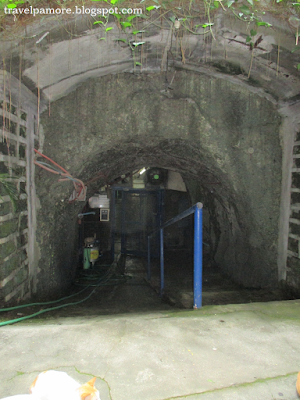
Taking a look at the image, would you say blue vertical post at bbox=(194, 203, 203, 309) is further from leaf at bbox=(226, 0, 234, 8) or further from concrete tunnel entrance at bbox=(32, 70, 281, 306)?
leaf at bbox=(226, 0, 234, 8)

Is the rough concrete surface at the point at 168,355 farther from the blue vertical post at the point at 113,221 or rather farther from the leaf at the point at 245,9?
the blue vertical post at the point at 113,221

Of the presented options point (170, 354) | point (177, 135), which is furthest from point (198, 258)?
point (177, 135)

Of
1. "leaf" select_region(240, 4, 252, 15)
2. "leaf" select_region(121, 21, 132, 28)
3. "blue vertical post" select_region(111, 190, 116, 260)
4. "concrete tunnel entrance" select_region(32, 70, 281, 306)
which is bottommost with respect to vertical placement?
"blue vertical post" select_region(111, 190, 116, 260)

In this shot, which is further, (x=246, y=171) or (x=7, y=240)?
(x=246, y=171)

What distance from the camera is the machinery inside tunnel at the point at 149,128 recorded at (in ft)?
8.21

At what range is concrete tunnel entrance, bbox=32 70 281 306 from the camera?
311 centimetres

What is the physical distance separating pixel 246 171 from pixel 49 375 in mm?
3032

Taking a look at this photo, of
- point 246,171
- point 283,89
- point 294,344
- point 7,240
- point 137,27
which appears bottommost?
point 294,344

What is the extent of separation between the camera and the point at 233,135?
128 inches

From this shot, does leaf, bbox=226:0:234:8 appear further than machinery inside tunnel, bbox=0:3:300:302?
No

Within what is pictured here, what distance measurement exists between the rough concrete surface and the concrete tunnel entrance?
1558 millimetres

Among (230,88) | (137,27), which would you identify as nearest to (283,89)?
(230,88)

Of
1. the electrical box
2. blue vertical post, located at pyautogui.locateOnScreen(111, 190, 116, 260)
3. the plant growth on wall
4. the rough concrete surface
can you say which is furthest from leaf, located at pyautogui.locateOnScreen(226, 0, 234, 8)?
the electrical box

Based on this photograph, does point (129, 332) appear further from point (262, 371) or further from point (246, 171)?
point (246, 171)
